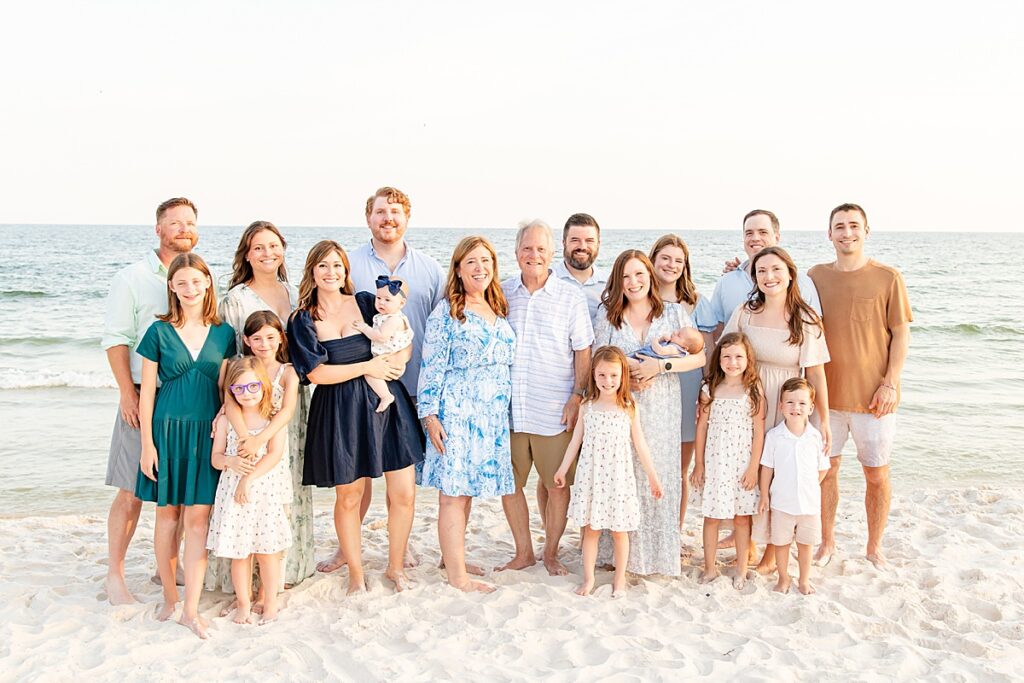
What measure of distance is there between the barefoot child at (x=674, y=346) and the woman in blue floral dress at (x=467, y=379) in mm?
769

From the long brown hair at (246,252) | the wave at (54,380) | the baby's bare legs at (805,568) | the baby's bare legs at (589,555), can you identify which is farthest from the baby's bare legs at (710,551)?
the wave at (54,380)

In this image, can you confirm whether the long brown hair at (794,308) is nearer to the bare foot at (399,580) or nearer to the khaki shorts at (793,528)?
the khaki shorts at (793,528)

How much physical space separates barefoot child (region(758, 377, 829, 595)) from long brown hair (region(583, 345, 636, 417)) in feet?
2.82

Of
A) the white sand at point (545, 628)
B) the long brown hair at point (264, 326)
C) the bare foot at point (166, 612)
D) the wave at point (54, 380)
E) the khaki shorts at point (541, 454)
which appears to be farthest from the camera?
the wave at point (54, 380)

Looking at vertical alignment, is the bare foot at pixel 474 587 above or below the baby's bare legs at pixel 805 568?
below

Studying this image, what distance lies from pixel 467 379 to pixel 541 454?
26.3 inches

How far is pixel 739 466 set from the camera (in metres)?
4.38

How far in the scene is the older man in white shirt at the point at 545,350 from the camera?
4.42m

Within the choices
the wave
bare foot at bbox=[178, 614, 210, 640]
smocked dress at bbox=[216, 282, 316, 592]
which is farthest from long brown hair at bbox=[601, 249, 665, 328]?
the wave

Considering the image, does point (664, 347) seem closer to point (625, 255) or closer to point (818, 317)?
point (625, 255)

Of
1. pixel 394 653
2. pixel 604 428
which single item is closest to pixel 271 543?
pixel 394 653

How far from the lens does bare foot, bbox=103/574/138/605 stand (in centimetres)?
426

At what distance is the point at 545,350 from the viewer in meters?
4.42

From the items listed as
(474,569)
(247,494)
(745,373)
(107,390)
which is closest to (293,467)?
(247,494)
